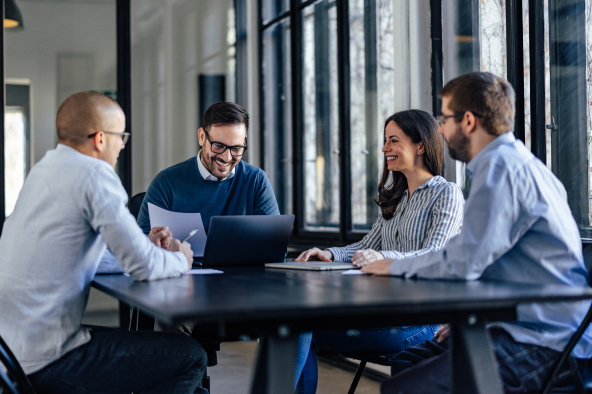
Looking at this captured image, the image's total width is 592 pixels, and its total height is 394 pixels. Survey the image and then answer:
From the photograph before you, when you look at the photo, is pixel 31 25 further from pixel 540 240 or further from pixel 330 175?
pixel 540 240

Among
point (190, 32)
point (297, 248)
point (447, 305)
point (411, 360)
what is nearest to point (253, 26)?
point (190, 32)

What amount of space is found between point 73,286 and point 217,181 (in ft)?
4.05

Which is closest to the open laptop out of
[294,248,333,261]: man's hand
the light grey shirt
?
[294,248,333,261]: man's hand

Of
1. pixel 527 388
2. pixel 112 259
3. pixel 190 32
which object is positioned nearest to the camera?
pixel 527 388

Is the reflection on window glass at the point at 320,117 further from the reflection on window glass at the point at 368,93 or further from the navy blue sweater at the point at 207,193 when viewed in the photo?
the navy blue sweater at the point at 207,193

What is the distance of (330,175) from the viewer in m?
4.73

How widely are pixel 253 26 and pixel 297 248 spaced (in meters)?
2.11

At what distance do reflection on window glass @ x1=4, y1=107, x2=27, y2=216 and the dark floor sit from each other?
2073 millimetres

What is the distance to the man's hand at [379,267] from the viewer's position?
1.93 meters

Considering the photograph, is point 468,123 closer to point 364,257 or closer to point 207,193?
point 364,257

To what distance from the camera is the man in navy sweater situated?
2846 millimetres

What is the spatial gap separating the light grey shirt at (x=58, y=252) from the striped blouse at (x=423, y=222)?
0.99 meters

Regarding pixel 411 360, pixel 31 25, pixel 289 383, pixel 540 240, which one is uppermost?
pixel 31 25

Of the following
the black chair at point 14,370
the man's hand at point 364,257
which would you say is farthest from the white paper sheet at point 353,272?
the black chair at point 14,370
